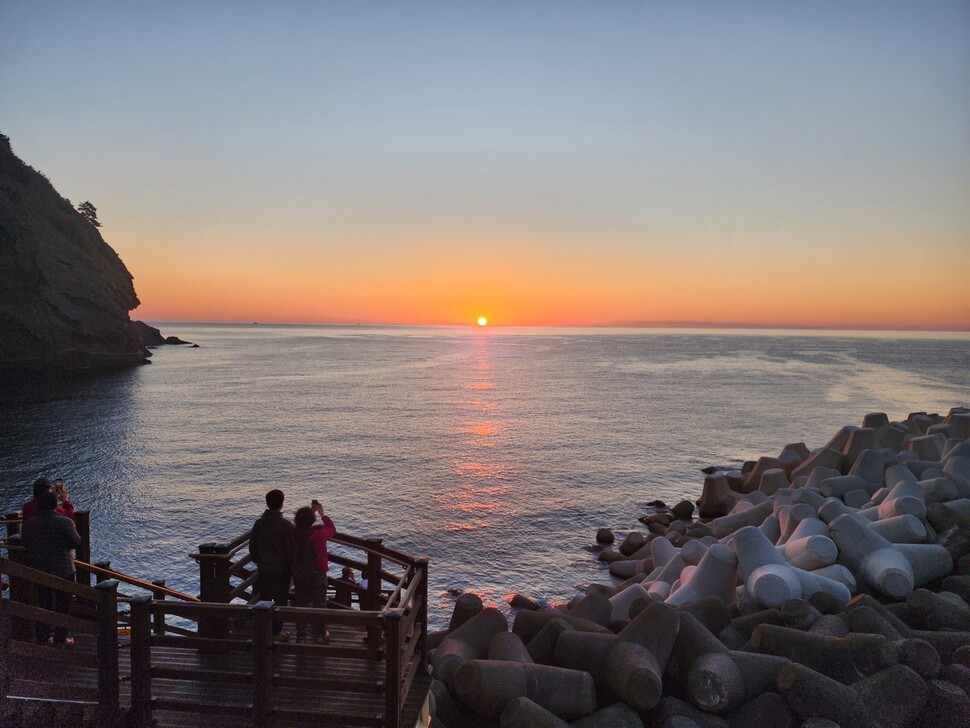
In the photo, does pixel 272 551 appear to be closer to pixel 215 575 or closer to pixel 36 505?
pixel 215 575

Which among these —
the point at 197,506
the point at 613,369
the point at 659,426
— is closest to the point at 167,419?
the point at 197,506

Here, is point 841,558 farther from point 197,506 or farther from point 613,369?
point 613,369

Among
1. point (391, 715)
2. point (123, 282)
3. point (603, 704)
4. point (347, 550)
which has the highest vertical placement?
point (123, 282)

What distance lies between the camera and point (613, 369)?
116 metres

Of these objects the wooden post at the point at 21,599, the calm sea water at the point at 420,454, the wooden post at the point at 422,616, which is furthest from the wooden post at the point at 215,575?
the calm sea water at the point at 420,454

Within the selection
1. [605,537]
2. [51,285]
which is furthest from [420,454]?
[51,285]

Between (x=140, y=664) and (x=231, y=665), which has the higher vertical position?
(x=140, y=664)

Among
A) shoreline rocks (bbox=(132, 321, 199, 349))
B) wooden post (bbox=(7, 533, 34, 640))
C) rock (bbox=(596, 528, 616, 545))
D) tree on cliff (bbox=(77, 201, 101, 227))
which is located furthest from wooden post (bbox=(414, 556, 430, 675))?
shoreline rocks (bbox=(132, 321, 199, 349))

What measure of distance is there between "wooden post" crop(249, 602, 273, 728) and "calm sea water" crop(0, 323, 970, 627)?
35.5 ft

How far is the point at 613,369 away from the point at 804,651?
110 meters

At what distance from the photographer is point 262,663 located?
6.10 metres

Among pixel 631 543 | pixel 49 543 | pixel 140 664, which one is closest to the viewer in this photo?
pixel 140 664

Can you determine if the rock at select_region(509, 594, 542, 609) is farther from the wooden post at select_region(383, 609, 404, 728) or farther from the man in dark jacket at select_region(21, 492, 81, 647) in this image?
the man in dark jacket at select_region(21, 492, 81, 647)

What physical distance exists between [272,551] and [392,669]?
2.66m
